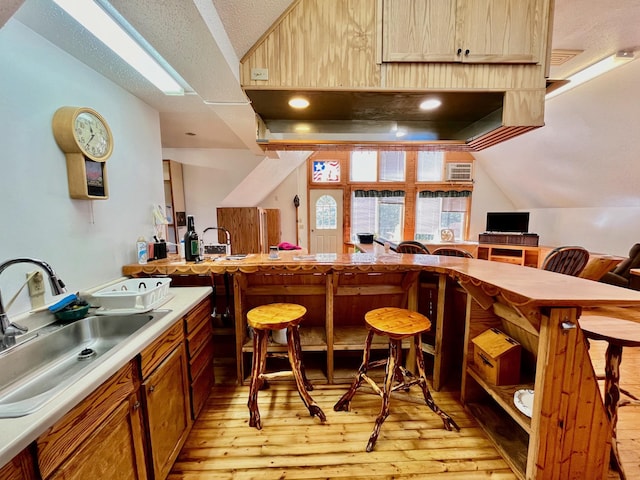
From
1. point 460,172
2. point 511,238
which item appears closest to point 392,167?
point 460,172

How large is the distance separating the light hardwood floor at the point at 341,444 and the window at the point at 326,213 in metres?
4.87

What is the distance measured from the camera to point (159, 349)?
4.09 feet

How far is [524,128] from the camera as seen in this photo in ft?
5.11

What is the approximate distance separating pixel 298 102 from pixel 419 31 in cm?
74

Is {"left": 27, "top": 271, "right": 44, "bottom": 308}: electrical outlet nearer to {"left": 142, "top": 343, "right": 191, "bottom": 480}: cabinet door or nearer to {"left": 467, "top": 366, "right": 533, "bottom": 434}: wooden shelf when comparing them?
{"left": 142, "top": 343, "right": 191, "bottom": 480}: cabinet door

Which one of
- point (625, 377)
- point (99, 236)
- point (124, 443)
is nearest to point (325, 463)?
point (124, 443)

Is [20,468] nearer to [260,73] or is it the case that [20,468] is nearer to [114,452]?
[114,452]

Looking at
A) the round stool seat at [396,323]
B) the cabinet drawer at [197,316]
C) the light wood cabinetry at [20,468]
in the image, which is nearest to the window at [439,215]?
the round stool seat at [396,323]

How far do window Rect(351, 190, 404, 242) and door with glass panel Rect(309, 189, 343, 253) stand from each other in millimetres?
377

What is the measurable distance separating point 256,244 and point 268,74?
3.58 meters

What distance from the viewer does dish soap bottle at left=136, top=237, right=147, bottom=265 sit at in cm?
204

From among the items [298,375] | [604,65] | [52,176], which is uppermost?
[604,65]

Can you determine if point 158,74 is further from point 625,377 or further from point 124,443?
point 625,377

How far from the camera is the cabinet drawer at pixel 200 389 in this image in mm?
1604
